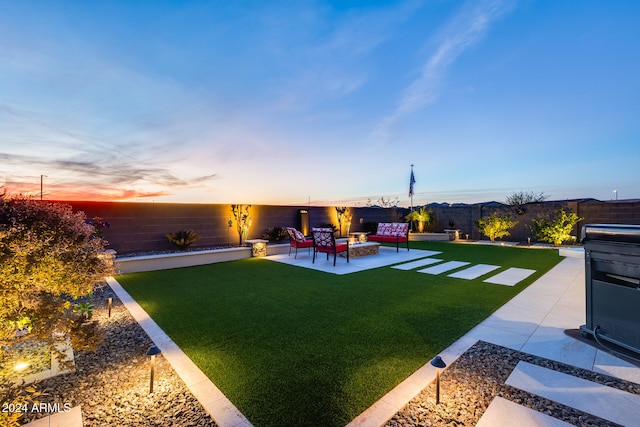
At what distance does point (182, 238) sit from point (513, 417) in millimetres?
8533

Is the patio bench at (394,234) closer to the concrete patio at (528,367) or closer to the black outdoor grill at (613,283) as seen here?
the concrete patio at (528,367)

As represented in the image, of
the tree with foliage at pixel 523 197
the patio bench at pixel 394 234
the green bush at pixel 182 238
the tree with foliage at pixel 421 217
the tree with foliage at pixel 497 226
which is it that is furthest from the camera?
the tree with foliage at pixel 421 217

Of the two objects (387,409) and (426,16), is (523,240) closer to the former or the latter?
(426,16)

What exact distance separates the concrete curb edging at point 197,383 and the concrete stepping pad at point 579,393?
2047 millimetres

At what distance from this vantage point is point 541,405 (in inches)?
71.4

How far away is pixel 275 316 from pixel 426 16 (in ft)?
23.6

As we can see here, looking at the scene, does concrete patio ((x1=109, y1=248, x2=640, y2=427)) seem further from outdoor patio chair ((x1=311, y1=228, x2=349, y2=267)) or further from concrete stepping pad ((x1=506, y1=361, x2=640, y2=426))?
outdoor patio chair ((x1=311, y1=228, x2=349, y2=267))

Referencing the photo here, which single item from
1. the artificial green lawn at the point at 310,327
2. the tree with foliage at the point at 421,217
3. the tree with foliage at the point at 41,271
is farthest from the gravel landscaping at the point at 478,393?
the tree with foliage at the point at 421,217

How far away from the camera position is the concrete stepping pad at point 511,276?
518cm

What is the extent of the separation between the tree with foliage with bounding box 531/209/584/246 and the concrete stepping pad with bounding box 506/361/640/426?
10.4m

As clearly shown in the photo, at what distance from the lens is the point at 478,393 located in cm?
195

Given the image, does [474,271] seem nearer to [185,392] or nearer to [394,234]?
[394,234]

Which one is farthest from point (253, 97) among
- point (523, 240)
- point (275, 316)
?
point (523, 240)

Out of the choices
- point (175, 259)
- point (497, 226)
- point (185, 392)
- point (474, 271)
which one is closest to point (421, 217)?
point (497, 226)
